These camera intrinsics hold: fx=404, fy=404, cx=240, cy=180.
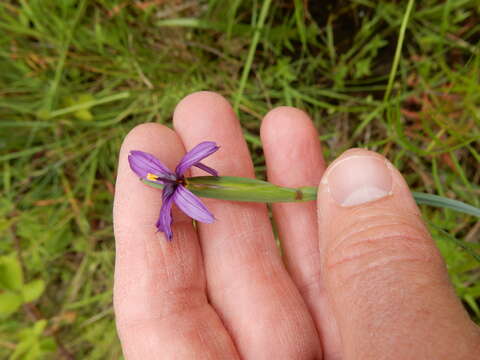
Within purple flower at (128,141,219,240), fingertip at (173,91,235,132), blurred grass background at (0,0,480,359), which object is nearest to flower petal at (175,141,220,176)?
purple flower at (128,141,219,240)

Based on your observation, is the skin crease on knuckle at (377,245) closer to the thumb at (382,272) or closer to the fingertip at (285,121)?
the thumb at (382,272)

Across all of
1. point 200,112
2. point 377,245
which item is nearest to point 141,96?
point 200,112

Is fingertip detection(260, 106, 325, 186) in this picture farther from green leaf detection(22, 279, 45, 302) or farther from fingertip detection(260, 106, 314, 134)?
green leaf detection(22, 279, 45, 302)

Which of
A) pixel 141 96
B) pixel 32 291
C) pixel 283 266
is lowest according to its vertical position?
pixel 283 266

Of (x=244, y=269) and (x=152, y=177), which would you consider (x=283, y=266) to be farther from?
(x=152, y=177)

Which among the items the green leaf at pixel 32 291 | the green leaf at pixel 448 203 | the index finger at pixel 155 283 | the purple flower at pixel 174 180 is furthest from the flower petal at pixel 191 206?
the green leaf at pixel 32 291
